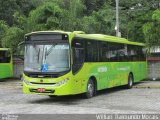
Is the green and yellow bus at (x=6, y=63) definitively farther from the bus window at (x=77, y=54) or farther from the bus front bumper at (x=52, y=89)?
the bus front bumper at (x=52, y=89)

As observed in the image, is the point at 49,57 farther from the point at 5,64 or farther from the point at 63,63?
the point at 5,64

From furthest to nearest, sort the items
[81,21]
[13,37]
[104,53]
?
[13,37]
[81,21]
[104,53]

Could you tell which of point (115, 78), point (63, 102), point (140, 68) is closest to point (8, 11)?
point (140, 68)

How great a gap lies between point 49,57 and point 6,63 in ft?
51.0

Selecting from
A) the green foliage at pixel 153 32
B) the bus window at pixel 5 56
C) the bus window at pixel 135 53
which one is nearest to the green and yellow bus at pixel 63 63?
the bus window at pixel 135 53

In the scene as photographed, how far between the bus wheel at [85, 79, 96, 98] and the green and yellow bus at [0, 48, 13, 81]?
13382 millimetres

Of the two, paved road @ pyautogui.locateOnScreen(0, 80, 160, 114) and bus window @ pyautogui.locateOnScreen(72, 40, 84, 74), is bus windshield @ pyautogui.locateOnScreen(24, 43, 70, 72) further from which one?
paved road @ pyautogui.locateOnScreen(0, 80, 160, 114)

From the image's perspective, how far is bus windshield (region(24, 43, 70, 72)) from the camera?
16.8m

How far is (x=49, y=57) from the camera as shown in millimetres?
16891

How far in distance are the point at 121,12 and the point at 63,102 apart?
22637mm

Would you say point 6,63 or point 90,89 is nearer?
point 90,89

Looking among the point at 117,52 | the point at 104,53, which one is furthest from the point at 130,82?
the point at 104,53

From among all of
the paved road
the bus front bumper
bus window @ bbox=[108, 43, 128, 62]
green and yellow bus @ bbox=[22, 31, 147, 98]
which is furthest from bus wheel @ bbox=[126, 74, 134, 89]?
the bus front bumper

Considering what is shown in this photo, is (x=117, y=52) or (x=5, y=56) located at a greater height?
(x=117, y=52)
